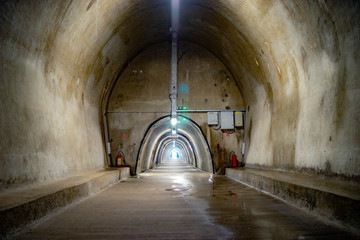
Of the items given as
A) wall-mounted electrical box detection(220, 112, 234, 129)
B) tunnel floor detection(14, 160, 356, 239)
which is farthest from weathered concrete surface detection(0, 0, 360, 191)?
tunnel floor detection(14, 160, 356, 239)

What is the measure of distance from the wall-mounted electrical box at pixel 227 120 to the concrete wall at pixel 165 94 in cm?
36

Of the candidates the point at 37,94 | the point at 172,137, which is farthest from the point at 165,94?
the point at 172,137

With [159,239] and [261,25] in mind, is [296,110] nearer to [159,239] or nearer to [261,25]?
→ [261,25]

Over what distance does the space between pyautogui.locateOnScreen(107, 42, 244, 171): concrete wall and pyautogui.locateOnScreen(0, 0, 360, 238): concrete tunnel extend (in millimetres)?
45

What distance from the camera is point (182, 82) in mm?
15320

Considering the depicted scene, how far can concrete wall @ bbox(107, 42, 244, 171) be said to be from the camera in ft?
49.4

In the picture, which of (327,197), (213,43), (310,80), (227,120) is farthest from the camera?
(227,120)

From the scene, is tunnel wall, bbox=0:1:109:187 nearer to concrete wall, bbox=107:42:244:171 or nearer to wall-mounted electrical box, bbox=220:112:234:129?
concrete wall, bbox=107:42:244:171

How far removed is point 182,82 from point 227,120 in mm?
2621

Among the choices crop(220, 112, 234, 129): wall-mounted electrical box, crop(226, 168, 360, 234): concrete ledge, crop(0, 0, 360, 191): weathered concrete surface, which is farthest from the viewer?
crop(220, 112, 234, 129): wall-mounted electrical box

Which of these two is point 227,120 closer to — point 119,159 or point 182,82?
point 182,82

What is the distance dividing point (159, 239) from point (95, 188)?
5.22 meters

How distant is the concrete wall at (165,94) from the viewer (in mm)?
15070

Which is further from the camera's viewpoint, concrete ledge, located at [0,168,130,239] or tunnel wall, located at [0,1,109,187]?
tunnel wall, located at [0,1,109,187]
